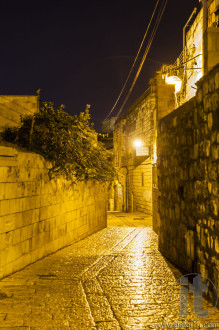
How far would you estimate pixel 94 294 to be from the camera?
461 cm

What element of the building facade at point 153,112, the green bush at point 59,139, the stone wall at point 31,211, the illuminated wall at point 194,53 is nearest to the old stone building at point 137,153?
the building facade at point 153,112

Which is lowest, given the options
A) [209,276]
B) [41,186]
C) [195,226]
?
[209,276]

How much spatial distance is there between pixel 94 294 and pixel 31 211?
2.57m

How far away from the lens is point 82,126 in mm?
9352

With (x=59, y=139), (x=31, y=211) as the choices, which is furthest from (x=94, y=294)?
(x=59, y=139)

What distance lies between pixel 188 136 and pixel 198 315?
2.98 meters

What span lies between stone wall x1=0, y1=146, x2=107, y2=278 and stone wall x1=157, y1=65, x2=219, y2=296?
2.64 m

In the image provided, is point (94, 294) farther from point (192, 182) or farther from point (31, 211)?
point (31, 211)

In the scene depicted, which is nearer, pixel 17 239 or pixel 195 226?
pixel 195 226

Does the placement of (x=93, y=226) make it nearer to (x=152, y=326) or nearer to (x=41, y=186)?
(x=41, y=186)

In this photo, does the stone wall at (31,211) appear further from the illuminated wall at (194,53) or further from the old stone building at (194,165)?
the illuminated wall at (194,53)

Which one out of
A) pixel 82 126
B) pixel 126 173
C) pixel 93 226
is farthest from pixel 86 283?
pixel 126 173

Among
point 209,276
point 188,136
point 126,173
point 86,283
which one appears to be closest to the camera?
point 209,276

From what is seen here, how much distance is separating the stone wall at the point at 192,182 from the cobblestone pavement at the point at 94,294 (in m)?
0.56
